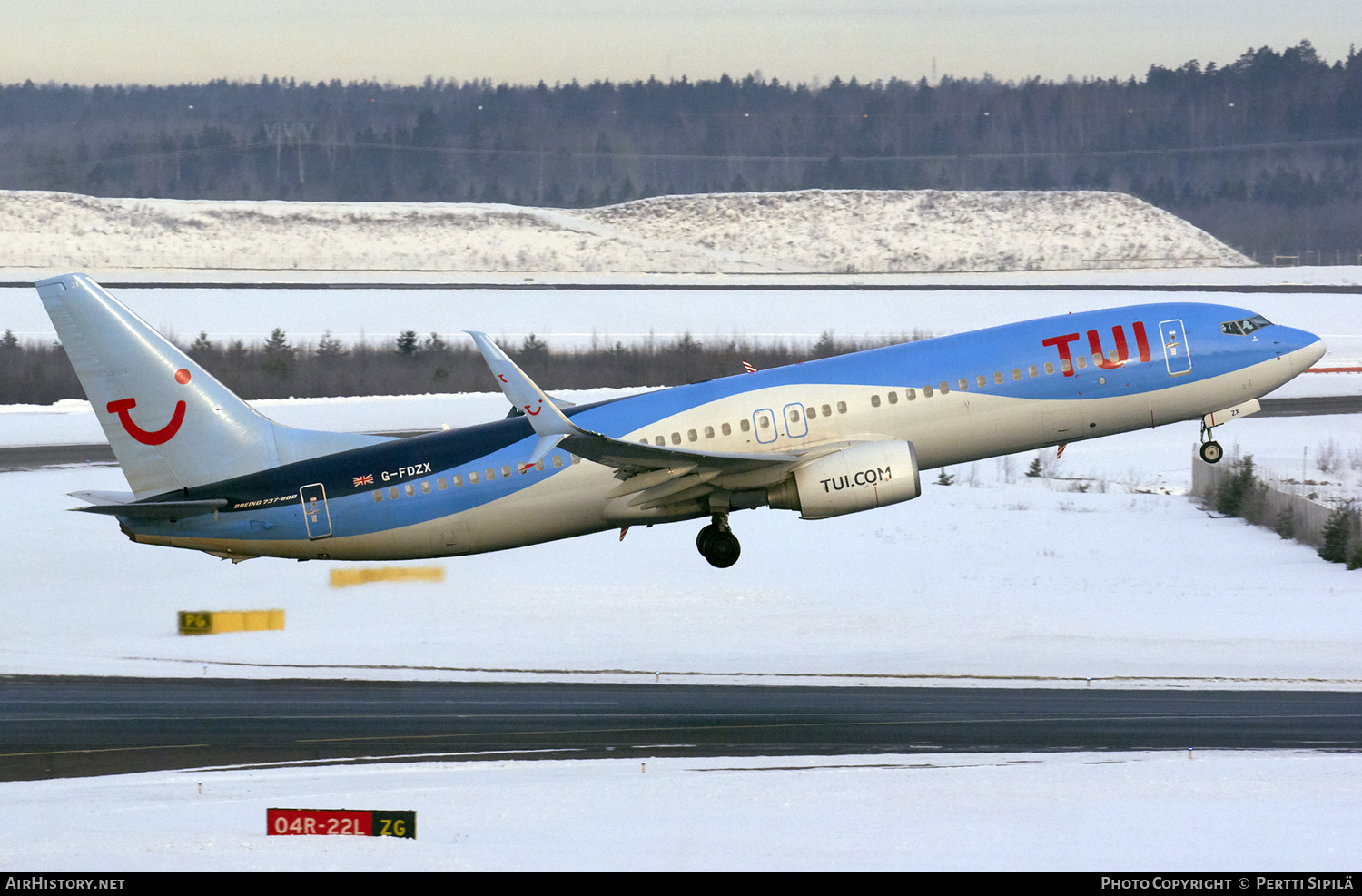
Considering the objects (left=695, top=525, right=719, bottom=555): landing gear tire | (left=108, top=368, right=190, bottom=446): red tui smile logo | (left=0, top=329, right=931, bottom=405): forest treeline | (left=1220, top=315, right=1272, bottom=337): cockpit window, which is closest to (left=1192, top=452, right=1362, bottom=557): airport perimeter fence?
(left=1220, top=315, right=1272, bottom=337): cockpit window

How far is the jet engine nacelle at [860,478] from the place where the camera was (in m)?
34.7

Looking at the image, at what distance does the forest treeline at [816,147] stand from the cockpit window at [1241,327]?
113 m

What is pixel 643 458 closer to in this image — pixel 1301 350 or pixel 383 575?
pixel 1301 350

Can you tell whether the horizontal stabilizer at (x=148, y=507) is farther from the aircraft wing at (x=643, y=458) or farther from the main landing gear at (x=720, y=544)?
the main landing gear at (x=720, y=544)

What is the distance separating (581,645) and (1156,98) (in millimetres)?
146345

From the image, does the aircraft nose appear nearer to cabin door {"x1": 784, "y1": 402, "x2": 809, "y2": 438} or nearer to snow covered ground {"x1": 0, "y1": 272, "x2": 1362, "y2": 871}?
snow covered ground {"x1": 0, "y1": 272, "x2": 1362, "y2": 871}

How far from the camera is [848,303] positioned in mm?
107312

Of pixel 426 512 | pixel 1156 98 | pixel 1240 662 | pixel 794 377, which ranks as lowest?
pixel 1240 662

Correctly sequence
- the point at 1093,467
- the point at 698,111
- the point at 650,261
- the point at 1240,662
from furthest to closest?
1. the point at 698,111
2. the point at 650,261
3. the point at 1093,467
4. the point at 1240,662

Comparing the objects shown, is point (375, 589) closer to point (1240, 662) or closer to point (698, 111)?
point (1240, 662)

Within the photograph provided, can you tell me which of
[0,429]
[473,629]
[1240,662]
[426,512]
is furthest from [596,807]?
[0,429]

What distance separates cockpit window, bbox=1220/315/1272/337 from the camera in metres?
37.0

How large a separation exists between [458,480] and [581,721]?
21.1 ft

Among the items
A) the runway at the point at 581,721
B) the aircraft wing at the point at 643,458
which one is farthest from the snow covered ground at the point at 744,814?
the aircraft wing at the point at 643,458
